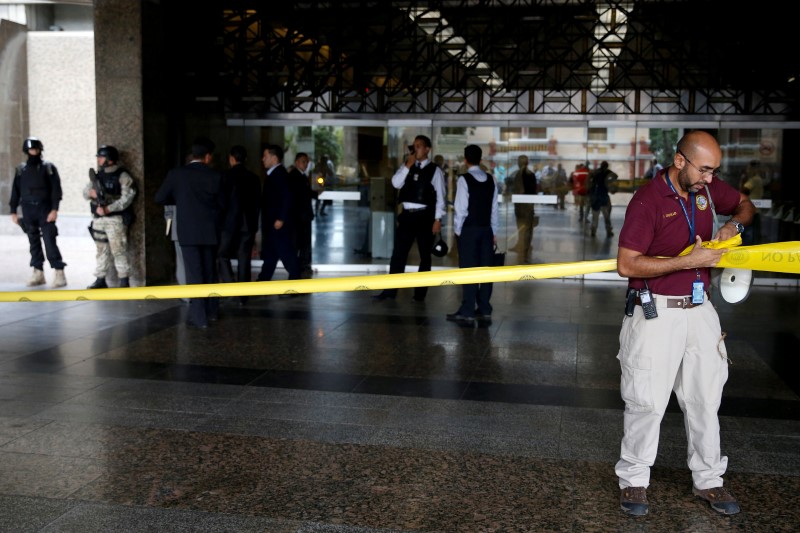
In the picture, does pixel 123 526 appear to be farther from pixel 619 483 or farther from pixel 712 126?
pixel 712 126

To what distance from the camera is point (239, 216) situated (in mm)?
10234

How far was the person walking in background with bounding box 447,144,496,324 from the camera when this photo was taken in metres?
9.55

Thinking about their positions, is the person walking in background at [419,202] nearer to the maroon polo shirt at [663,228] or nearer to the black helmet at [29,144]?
the black helmet at [29,144]

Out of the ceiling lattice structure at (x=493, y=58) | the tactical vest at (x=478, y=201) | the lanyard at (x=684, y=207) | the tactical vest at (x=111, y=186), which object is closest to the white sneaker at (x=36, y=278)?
the tactical vest at (x=111, y=186)

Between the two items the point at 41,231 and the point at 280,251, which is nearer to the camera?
the point at 280,251

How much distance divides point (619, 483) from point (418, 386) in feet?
8.11

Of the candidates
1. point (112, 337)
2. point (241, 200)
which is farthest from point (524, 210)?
point (112, 337)

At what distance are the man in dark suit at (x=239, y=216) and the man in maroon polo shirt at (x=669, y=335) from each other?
248 inches

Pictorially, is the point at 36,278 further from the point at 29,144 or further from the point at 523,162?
the point at 523,162

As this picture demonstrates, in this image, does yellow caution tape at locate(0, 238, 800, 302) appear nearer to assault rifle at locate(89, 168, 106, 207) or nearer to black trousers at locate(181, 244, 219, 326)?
black trousers at locate(181, 244, 219, 326)

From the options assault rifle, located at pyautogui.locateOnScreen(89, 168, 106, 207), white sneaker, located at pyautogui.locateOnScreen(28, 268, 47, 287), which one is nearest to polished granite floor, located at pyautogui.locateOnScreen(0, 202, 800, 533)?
assault rifle, located at pyautogui.locateOnScreen(89, 168, 106, 207)

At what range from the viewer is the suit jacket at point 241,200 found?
1005 cm

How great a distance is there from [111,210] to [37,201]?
137 centimetres

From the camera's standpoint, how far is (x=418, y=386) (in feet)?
22.7
